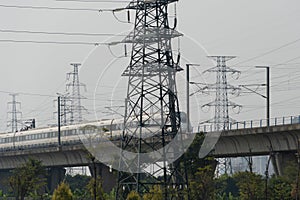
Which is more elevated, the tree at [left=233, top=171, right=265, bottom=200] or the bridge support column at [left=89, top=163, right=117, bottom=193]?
the bridge support column at [left=89, top=163, right=117, bottom=193]

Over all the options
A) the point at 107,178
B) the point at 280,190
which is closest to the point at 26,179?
the point at 107,178

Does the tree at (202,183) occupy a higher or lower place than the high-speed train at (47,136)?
lower

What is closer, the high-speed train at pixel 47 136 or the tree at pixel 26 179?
the tree at pixel 26 179

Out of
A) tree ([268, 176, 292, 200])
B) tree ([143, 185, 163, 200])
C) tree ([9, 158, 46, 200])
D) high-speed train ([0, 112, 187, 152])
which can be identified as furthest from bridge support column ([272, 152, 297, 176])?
tree ([9, 158, 46, 200])

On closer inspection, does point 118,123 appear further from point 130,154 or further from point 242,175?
point 130,154

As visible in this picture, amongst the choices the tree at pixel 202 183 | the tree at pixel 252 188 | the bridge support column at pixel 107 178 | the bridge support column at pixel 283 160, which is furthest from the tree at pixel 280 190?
the bridge support column at pixel 107 178

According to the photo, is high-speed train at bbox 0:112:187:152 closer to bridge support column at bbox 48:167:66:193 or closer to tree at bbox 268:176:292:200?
bridge support column at bbox 48:167:66:193

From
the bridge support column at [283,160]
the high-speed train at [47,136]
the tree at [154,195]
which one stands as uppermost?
the high-speed train at [47,136]

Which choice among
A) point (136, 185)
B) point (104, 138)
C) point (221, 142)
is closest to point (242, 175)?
point (221, 142)

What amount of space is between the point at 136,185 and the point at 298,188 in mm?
12554

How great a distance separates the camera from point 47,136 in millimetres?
→ 107500

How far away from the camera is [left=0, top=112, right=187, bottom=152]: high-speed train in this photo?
90.1 meters

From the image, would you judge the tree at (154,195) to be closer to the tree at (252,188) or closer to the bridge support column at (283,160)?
the tree at (252,188)

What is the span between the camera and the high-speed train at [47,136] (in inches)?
3547
